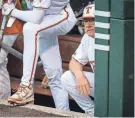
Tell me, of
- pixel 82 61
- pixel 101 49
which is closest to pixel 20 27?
pixel 82 61

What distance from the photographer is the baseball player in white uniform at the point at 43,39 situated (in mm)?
5844

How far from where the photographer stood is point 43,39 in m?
6.28

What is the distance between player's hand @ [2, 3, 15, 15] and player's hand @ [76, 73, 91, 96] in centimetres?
110

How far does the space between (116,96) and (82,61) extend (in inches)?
27.2

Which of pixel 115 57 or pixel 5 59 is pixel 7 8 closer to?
pixel 5 59

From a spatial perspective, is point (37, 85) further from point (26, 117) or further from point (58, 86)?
point (26, 117)

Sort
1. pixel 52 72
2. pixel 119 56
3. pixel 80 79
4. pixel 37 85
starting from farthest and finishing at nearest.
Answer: pixel 37 85, pixel 52 72, pixel 80 79, pixel 119 56

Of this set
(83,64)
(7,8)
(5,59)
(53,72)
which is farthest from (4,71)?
(83,64)

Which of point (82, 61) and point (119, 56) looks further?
point (82, 61)

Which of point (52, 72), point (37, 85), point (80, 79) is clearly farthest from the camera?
point (37, 85)

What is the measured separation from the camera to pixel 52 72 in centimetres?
641

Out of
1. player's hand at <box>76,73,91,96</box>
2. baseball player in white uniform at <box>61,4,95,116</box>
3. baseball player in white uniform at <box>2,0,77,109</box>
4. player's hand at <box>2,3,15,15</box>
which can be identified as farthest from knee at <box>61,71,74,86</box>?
player's hand at <box>2,3,15,15</box>

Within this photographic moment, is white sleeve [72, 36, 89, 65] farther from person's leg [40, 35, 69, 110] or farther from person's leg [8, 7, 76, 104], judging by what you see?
person's leg [40, 35, 69, 110]

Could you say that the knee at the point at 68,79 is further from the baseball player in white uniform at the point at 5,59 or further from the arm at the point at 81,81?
the baseball player in white uniform at the point at 5,59
